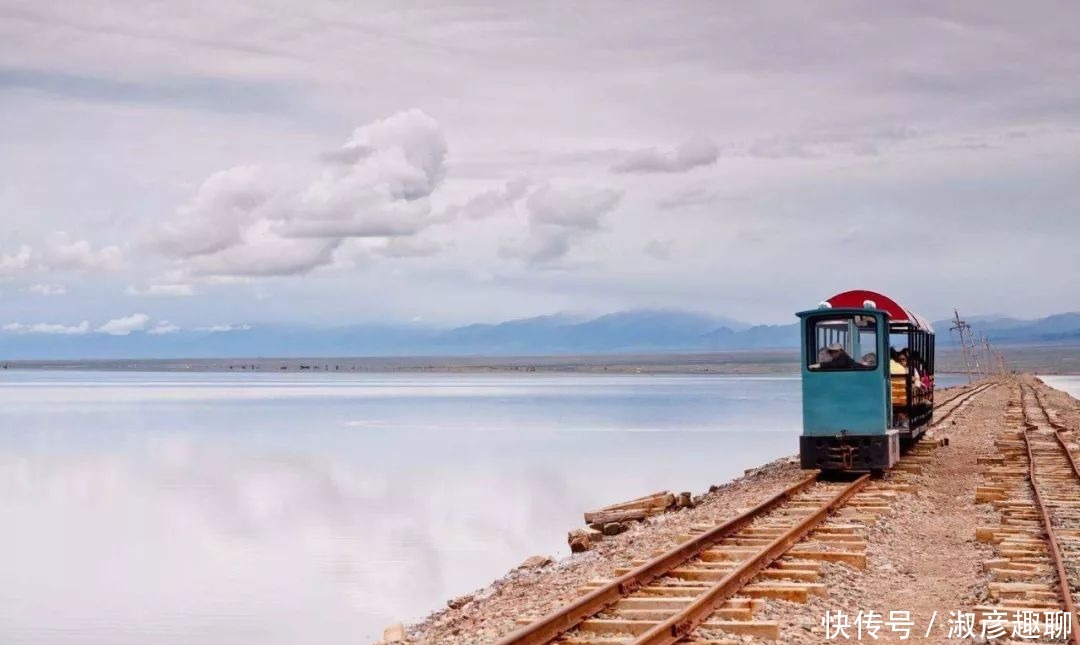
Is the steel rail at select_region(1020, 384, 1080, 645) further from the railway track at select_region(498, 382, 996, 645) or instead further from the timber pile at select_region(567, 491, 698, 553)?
the timber pile at select_region(567, 491, 698, 553)

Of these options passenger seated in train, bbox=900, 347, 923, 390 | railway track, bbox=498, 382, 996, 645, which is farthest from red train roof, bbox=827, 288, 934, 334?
railway track, bbox=498, 382, 996, 645

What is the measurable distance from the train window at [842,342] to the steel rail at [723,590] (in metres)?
5.38

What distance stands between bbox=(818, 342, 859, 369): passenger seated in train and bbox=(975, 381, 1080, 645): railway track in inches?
116

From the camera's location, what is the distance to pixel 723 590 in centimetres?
1152

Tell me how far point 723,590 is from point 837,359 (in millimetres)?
11640

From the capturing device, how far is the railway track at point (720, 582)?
10070mm

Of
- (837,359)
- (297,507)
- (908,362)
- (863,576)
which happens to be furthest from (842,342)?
(297,507)

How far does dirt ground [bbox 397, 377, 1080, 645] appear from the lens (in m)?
11.1

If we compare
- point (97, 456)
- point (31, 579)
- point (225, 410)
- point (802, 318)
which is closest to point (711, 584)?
point (802, 318)

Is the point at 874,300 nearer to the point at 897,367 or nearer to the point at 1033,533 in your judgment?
the point at 897,367

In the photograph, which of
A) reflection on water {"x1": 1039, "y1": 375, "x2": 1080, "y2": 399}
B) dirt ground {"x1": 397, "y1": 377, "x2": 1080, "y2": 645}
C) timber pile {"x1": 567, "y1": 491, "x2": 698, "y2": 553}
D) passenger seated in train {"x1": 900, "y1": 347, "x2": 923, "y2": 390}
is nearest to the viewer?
dirt ground {"x1": 397, "y1": 377, "x2": 1080, "y2": 645}

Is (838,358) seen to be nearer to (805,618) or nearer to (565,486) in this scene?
(805,618)

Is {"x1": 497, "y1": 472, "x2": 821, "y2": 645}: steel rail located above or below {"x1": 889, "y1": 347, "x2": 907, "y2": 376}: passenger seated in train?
below

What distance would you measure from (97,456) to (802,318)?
33.5 metres
